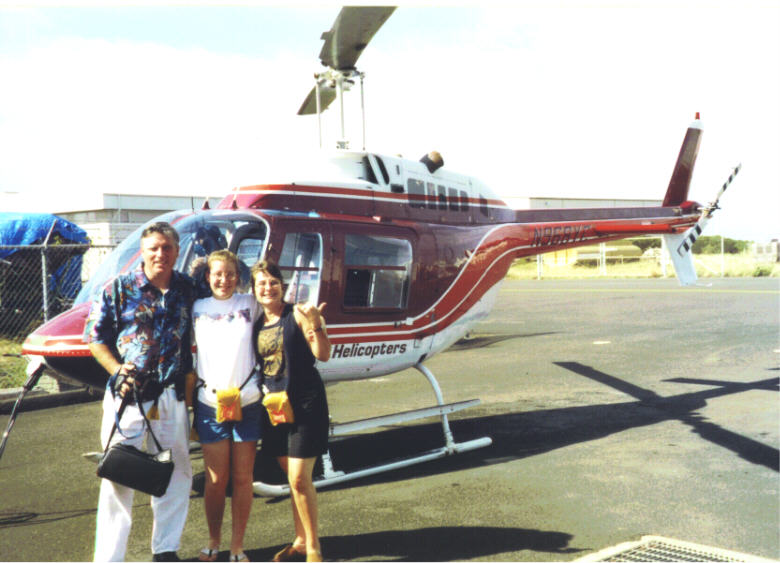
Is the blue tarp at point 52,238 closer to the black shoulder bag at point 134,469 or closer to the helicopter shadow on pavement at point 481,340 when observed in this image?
the helicopter shadow on pavement at point 481,340

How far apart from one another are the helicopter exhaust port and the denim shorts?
4076mm

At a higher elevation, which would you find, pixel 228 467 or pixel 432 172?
pixel 432 172

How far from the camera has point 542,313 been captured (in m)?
19.2

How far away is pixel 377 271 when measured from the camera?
662 centimetres

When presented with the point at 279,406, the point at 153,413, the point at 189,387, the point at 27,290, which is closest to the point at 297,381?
the point at 279,406

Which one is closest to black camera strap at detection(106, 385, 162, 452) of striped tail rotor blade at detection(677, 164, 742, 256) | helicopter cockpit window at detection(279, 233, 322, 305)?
helicopter cockpit window at detection(279, 233, 322, 305)

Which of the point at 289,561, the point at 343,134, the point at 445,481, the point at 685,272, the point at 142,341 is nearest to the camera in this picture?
the point at 142,341

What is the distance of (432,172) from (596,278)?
2921 centimetres

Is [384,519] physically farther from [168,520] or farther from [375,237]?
[375,237]

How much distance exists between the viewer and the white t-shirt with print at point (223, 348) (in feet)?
13.3

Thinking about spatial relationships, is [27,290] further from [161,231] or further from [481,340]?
[161,231]

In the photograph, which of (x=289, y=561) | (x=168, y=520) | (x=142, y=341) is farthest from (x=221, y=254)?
(x=289, y=561)

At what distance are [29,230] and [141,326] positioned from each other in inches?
491

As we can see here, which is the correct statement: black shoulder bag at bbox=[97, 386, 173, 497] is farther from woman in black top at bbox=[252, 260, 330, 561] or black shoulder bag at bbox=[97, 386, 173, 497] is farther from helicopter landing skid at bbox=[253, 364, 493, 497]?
helicopter landing skid at bbox=[253, 364, 493, 497]
